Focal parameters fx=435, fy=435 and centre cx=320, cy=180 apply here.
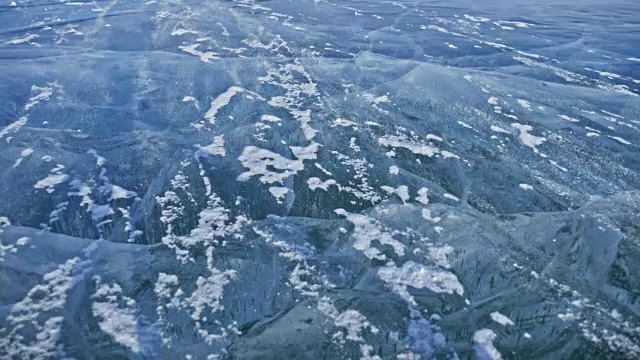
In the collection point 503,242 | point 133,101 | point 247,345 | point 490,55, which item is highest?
point 490,55

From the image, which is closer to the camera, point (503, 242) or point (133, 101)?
point (503, 242)

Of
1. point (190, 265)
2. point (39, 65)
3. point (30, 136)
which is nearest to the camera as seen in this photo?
point (190, 265)

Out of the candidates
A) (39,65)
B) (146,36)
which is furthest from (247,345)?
(146,36)

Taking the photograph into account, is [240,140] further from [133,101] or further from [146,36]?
[146,36]

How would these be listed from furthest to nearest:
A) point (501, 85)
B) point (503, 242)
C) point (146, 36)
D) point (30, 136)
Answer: point (146, 36) → point (501, 85) → point (30, 136) → point (503, 242)

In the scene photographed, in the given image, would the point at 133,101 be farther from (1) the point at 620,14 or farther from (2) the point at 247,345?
(1) the point at 620,14

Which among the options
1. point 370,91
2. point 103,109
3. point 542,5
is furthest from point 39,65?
point 542,5

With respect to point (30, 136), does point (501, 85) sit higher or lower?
higher
